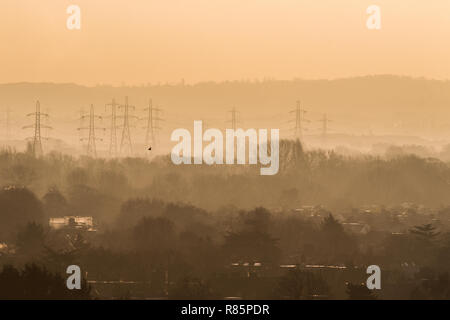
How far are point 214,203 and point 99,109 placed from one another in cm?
1674

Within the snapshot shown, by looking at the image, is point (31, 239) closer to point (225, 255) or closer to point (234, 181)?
point (225, 255)

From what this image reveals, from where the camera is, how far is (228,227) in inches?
1860

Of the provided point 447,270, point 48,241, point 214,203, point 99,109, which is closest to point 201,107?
point 99,109

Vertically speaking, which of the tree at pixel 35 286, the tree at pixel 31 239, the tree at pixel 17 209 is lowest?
the tree at pixel 35 286

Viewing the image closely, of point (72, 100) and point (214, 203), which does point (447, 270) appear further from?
point (72, 100)

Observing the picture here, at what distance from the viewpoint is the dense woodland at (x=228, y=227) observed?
38.3 metres

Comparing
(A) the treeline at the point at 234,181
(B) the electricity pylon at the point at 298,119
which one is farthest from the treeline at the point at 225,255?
(B) the electricity pylon at the point at 298,119

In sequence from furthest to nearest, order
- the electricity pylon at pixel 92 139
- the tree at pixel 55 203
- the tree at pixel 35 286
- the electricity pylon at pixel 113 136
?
the electricity pylon at pixel 113 136 < the electricity pylon at pixel 92 139 < the tree at pixel 55 203 < the tree at pixel 35 286

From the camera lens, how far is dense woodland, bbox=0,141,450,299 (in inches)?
1508

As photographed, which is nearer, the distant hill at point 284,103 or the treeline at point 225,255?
the treeline at point 225,255

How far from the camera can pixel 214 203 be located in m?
52.3

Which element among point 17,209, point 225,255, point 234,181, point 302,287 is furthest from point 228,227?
point 17,209

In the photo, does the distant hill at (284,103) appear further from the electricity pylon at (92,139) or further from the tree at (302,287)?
the tree at (302,287)

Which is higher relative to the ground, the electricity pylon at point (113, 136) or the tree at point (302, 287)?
the electricity pylon at point (113, 136)
